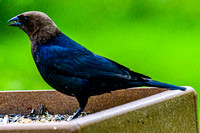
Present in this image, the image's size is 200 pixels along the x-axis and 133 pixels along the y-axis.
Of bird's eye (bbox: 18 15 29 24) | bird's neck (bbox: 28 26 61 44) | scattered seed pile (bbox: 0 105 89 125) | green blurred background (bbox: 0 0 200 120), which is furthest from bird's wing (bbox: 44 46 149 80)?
green blurred background (bbox: 0 0 200 120)

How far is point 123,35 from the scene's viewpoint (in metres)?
7.12

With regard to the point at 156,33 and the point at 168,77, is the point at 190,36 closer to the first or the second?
the point at 156,33

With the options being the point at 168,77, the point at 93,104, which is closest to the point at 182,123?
the point at 93,104

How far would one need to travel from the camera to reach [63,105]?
4.08m

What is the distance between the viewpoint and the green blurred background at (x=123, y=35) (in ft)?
21.2

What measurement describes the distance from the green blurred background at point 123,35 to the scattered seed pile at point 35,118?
2240 mm

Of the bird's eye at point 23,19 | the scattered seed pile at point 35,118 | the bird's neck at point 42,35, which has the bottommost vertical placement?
the scattered seed pile at point 35,118

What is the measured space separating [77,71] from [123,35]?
3.57 meters

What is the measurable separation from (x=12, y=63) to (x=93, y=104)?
9.88ft

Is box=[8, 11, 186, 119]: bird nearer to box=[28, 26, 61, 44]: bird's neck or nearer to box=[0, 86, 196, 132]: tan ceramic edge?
box=[28, 26, 61, 44]: bird's neck

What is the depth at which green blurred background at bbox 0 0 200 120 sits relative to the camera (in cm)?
648

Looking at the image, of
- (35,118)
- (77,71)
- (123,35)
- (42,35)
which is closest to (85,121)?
(77,71)

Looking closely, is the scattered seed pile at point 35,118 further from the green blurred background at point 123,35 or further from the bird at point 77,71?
the green blurred background at point 123,35

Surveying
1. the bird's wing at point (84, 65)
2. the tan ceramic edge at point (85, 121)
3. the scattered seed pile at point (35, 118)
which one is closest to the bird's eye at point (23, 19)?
the bird's wing at point (84, 65)
